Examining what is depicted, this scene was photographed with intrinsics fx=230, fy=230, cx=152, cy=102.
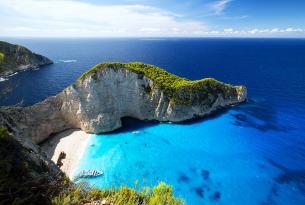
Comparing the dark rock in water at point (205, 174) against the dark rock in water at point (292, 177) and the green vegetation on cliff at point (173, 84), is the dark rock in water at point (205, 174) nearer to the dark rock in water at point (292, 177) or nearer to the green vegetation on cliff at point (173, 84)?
the dark rock in water at point (292, 177)

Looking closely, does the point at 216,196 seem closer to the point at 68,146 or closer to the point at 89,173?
the point at 89,173

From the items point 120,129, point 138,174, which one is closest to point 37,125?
point 120,129

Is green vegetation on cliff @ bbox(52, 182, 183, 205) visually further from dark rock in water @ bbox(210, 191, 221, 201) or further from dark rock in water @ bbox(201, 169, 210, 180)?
dark rock in water @ bbox(201, 169, 210, 180)

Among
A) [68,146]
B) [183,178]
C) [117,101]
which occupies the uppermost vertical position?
[117,101]

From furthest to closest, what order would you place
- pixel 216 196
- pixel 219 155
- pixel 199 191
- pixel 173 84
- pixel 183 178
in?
pixel 173 84 < pixel 219 155 < pixel 183 178 < pixel 199 191 < pixel 216 196

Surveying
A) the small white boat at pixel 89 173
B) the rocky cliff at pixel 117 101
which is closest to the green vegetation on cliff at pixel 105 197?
the small white boat at pixel 89 173

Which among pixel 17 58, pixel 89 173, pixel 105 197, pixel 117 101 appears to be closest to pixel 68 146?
pixel 89 173

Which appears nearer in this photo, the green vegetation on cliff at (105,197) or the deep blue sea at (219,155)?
the green vegetation on cliff at (105,197)
